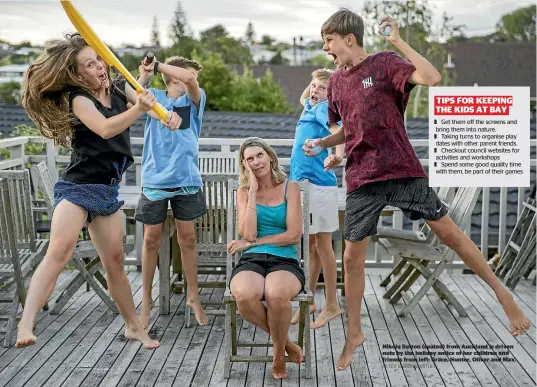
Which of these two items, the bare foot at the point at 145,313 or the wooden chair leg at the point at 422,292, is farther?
the wooden chair leg at the point at 422,292

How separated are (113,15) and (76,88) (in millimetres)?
1472

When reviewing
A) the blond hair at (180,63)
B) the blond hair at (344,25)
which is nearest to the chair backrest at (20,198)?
the blond hair at (180,63)

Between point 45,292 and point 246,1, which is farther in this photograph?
point 246,1

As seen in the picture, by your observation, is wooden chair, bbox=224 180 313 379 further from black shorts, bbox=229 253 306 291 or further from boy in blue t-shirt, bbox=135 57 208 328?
boy in blue t-shirt, bbox=135 57 208 328

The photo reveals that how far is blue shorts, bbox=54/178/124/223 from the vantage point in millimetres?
3271

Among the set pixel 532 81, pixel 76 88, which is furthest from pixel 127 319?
pixel 532 81

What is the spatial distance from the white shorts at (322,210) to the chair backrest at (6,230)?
1656mm

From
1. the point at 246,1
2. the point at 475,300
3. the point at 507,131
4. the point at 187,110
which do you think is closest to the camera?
the point at 507,131

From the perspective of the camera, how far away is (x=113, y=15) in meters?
4.49

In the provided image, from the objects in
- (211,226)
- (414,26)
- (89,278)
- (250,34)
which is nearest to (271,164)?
(211,226)

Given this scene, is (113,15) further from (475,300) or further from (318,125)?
(475,300)

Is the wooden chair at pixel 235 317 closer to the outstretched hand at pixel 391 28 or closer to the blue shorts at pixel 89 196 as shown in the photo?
the blue shorts at pixel 89 196

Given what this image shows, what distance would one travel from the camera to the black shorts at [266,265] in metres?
3.86

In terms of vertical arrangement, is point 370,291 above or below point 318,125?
below
